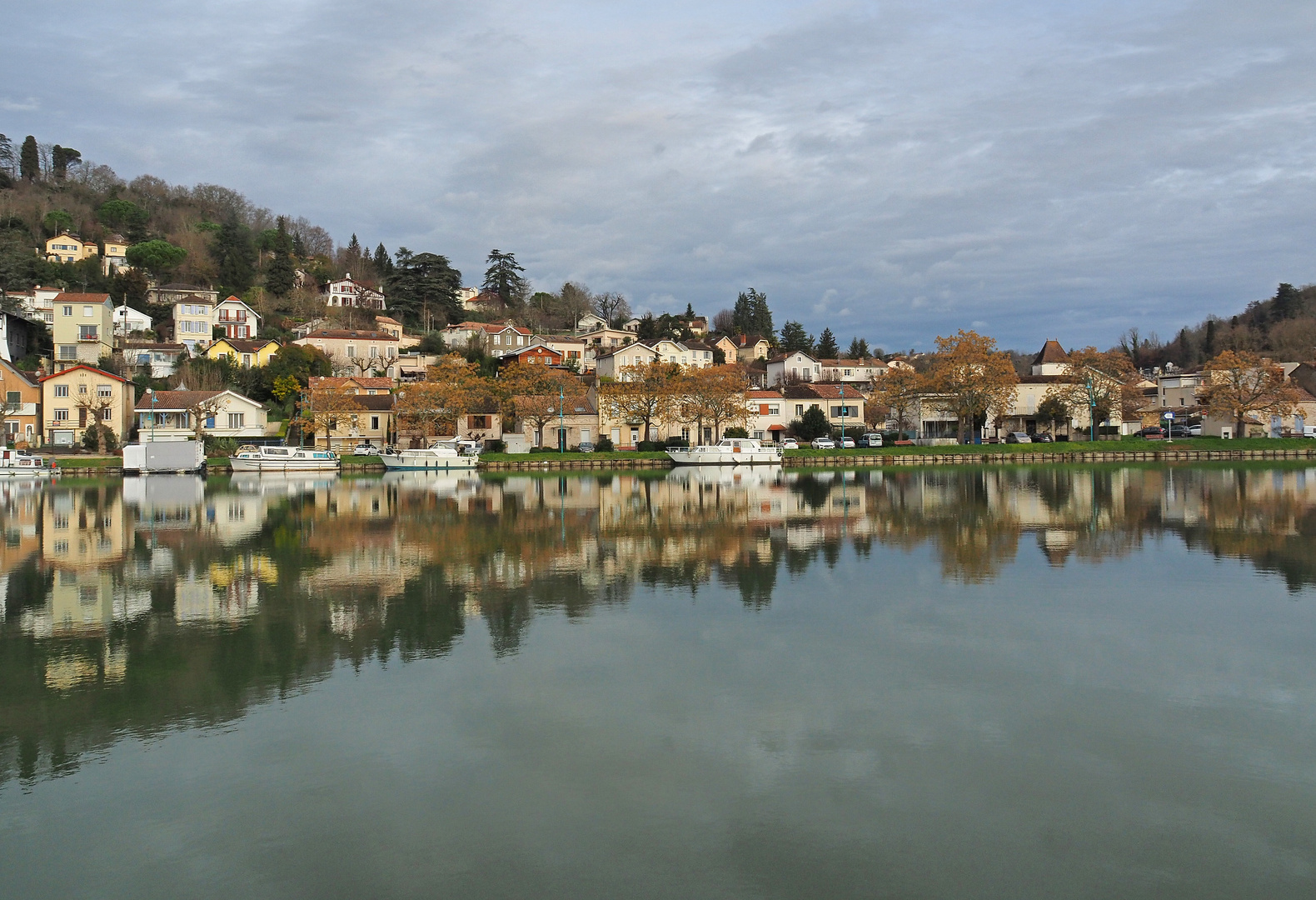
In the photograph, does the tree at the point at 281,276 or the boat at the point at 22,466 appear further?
the tree at the point at 281,276

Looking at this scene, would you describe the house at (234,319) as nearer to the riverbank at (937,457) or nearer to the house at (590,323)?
the riverbank at (937,457)

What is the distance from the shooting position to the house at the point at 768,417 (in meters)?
76.3

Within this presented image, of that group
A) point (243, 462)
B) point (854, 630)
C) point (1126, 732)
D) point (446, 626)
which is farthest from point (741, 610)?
point (243, 462)

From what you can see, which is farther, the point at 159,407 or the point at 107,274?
the point at 107,274

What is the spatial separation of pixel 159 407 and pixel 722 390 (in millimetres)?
40359

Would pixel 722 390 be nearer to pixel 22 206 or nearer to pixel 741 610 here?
pixel 741 610

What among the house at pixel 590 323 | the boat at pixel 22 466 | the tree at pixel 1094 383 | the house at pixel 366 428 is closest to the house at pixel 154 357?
the house at pixel 366 428

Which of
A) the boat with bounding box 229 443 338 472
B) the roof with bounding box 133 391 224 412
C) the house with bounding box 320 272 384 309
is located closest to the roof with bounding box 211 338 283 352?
the roof with bounding box 133 391 224 412

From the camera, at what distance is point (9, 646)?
12.0 metres

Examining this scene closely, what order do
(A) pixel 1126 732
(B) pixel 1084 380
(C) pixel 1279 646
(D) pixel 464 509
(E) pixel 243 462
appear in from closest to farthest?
(A) pixel 1126 732 < (C) pixel 1279 646 < (D) pixel 464 509 < (E) pixel 243 462 < (B) pixel 1084 380

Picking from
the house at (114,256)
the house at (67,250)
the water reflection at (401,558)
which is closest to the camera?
the water reflection at (401,558)

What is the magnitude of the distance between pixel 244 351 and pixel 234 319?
9.53 m

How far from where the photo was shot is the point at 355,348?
86.9 meters

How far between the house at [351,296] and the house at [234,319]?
14.8 meters
